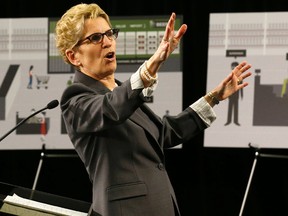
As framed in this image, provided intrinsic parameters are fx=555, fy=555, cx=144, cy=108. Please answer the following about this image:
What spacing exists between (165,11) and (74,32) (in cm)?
258

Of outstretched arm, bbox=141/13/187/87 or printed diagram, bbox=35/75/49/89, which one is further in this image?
printed diagram, bbox=35/75/49/89

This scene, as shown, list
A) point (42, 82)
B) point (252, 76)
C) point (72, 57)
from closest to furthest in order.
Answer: point (72, 57), point (252, 76), point (42, 82)

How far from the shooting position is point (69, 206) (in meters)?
1.43

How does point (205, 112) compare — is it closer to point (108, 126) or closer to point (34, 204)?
point (108, 126)

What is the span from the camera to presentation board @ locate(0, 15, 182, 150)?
416 cm

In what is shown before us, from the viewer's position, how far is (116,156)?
170cm

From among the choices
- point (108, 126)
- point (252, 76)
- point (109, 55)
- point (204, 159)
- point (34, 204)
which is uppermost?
point (109, 55)

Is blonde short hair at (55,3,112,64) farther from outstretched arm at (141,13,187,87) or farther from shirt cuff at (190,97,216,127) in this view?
shirt cuff at (190,97,216,127)

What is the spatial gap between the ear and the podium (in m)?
0.54

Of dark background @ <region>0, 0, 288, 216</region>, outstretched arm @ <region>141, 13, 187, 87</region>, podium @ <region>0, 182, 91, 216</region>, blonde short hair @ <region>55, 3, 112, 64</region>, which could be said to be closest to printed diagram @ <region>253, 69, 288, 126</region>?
dark background @ <region>0, 0, 288, 216</region>

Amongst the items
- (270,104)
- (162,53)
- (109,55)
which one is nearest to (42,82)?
(270,104)

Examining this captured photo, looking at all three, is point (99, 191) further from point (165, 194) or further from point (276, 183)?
point (276, 183)

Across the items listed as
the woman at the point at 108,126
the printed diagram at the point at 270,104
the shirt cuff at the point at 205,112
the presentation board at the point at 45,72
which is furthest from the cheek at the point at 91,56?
the printed diagram at the point at 270,104

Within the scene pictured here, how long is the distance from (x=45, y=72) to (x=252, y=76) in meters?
1.56
